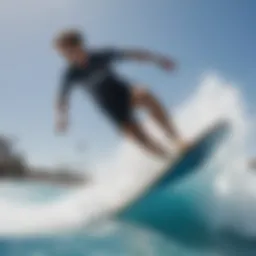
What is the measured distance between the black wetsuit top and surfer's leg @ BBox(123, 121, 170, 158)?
0.06ft

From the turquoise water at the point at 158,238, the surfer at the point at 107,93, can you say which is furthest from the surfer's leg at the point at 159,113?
the turquoise water at the point at 158,238

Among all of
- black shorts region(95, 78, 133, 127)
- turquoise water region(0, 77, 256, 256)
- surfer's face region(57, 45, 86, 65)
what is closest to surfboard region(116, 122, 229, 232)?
turquoise water region(0, 77, 256, 256)

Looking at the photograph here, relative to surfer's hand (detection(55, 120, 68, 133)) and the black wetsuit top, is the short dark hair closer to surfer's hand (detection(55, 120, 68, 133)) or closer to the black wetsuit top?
the black wetsuit top

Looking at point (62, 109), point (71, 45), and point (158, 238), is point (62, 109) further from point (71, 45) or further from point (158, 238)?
point (158, 238)

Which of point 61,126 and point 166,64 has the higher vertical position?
point 166,64

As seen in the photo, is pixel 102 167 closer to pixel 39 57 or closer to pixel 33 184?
pixel 33 184

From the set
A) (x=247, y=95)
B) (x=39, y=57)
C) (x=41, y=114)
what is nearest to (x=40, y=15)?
(x=39, y=57)

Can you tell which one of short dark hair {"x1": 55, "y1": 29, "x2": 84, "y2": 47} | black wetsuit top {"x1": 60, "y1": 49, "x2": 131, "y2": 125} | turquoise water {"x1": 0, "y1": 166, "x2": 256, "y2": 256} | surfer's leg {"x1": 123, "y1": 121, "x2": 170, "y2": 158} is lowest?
turquoise water {"x1": 0, "y1": 166, "x2": 256, "y2": 256}

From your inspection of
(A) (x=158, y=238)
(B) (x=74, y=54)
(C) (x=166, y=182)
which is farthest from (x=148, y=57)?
(A) (x=158, y=238)

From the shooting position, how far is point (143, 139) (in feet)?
3.96

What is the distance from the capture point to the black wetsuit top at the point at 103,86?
1.22 meters

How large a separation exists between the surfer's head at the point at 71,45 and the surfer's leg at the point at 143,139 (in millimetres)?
183

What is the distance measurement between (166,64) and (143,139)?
18 cm

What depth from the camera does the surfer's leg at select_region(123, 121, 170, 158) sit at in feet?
3.96
